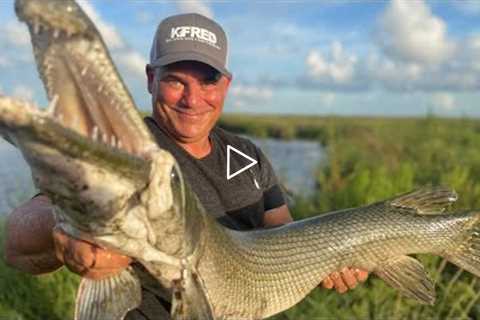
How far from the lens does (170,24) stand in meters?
3.12

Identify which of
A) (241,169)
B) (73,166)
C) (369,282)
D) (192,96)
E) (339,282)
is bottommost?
(369,282)

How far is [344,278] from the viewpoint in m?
3.21

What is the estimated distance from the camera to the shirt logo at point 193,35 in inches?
119

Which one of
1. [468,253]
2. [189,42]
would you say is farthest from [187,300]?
[468,253]

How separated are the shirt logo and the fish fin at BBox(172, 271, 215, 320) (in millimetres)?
1251

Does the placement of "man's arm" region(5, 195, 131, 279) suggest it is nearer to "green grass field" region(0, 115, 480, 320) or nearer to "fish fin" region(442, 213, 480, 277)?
"fish fin" region(442, 213, 480, 277)

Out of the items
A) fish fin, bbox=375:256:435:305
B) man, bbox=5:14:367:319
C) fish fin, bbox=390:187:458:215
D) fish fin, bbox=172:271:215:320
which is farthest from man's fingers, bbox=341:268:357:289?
fish fin, bbox=172:271:215:320

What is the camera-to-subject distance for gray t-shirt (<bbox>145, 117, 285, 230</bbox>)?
2949 millimetres

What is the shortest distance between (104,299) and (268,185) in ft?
4.41

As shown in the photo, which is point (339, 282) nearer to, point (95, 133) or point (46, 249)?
point (46, 249)

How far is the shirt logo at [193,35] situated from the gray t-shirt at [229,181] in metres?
0.44

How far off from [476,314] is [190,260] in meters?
3.51

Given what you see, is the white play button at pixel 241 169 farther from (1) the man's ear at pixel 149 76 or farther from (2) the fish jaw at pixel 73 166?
(2) the fish jaw at pixel 73 166

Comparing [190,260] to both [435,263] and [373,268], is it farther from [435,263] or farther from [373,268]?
[435,263]
